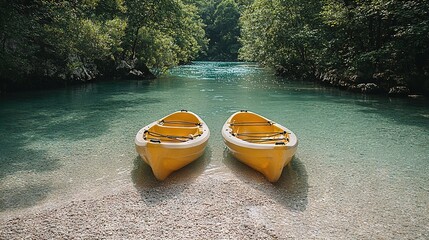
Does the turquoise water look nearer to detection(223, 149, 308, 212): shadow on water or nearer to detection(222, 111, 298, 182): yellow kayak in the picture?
detection(223, 149, 308, 212): shadow on water

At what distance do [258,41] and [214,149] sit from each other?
22.1 metres

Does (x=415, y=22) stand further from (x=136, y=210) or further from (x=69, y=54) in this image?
(x=69, y=54)

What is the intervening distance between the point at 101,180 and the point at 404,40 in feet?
47.0

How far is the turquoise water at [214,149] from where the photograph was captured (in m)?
5.37

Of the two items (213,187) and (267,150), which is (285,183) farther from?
(213,187)

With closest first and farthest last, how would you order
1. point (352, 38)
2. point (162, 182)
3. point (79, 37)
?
point (162, 182) < point (79, 37) < point (352, 38)

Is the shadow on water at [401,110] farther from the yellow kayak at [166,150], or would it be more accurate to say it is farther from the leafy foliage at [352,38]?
the yellow kayak at [166,150]

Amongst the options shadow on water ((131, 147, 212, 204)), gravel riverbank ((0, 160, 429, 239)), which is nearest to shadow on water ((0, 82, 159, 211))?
gravel riverbank ((0, 160, 429, 239))

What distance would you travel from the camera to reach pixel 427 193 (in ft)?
17.1

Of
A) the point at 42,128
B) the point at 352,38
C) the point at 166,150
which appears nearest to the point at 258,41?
the point at 352,38

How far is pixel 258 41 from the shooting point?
1102 inches

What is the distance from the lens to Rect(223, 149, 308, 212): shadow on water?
4.92 m

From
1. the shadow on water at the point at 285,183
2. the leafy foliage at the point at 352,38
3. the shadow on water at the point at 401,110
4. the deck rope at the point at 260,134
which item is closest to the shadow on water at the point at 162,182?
the shadow on water at the point at 285,183

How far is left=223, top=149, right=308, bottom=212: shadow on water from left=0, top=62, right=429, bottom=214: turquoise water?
0.04 meters
